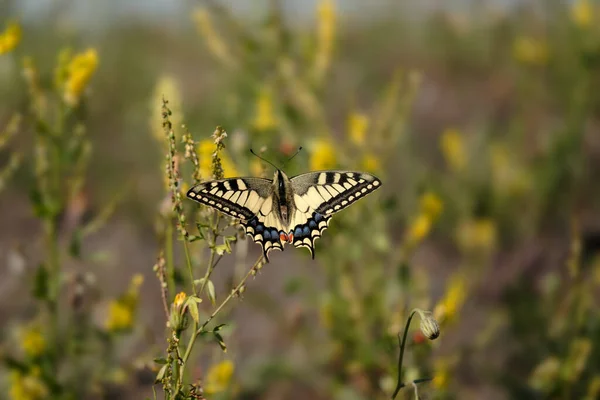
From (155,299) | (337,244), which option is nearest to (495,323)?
(337,244)

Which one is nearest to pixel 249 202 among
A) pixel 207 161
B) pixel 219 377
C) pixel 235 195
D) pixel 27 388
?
pixel 235 195

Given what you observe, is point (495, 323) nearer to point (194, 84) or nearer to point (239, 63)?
point (239, 63)

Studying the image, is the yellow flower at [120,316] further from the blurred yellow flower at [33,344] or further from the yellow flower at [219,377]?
the yellow flower at [219,377]

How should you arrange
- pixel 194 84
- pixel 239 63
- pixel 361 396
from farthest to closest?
1. pixel 194 84
2. pixel 239 63
3. pixel 361 396

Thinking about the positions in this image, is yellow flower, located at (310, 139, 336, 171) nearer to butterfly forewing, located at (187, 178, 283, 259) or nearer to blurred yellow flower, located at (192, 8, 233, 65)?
butterfly forewing, located at (187, 178, 283, 259)

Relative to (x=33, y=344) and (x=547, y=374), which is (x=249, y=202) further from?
(x=547, y=374)

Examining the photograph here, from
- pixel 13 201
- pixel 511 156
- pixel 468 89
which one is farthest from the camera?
pixel 468 89

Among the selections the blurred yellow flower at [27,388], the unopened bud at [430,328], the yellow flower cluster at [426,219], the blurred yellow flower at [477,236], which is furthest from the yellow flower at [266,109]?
the blurred yellow flower at [477,236]
